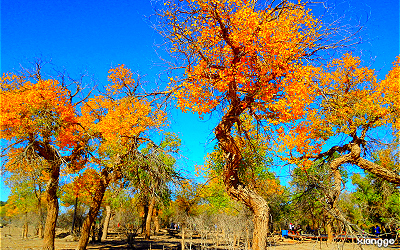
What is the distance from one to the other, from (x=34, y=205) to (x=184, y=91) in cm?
3256

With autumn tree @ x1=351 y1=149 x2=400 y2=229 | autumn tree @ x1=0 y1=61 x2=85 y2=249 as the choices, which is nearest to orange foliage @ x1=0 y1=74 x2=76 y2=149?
autumn tree @ x1=0 y1=61 x2=85 y2=249

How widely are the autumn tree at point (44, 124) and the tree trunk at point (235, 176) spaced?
820 centimetres

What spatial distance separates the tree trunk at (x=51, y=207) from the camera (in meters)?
13.1

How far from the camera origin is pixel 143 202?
11633mm

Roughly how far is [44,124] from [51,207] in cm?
438

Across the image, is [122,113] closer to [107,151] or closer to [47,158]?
[107,151]

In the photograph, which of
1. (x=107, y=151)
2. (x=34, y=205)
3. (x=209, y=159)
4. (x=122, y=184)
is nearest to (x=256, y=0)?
(x=209, y=159)

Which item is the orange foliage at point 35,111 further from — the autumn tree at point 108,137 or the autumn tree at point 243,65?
the autumn tree at point 243,65

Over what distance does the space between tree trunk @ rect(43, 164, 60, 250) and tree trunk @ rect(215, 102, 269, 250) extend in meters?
10.0

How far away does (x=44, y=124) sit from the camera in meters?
12.1

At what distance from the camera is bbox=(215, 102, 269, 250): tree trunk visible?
240 inches

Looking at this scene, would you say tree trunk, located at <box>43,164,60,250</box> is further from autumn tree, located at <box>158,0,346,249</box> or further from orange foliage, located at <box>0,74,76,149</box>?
autumn tree, located at <box>158,0,346,249</box>

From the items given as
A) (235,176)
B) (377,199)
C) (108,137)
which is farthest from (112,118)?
(377,199)

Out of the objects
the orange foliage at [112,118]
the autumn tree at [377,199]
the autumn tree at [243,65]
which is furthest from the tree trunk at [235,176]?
the autumn tree at [377,199]
